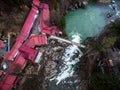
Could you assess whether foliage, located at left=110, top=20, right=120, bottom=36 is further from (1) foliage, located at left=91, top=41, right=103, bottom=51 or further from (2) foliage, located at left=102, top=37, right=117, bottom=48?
(1) foliage, located at left=91, top=41, right=103, bottom=51

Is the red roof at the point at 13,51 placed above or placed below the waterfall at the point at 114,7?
below

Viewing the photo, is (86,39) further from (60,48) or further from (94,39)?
(60,48)

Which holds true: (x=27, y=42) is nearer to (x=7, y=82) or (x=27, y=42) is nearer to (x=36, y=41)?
(x=36, y=41)

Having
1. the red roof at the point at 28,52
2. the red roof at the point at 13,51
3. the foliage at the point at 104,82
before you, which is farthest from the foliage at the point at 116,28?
the red roof at the point at 13,51

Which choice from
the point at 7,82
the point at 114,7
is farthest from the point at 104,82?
the point at 114,7

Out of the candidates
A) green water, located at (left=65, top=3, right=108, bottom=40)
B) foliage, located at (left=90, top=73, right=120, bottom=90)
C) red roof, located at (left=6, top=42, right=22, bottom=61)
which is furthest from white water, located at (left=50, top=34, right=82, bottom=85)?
red roof, located at (left=6, top=42, right=22, bottom=61)

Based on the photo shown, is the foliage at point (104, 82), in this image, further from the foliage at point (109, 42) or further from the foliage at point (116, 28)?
the foliage at point (116, 28)

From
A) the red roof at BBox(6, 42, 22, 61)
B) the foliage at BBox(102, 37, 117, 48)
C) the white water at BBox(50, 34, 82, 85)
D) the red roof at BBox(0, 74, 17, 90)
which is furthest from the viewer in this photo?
the foliage at BBox(102, 37, 117, 48)
